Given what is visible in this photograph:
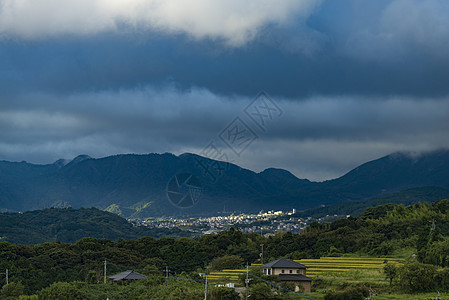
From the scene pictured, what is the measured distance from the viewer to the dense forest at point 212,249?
72188mm

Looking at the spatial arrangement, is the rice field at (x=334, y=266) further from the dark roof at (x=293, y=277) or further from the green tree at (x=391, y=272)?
the green tree at (x=391, y=272)

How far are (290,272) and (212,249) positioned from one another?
105 ft

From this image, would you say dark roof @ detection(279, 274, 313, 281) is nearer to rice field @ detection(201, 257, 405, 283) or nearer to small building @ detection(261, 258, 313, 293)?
small building @ detection(261, 258, 313, 293)

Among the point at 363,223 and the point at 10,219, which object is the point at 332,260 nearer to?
the point at 363,223

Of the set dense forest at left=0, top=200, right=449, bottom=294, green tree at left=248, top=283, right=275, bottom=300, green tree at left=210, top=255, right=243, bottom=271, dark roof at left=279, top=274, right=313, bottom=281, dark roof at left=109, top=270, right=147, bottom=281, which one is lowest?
green tree at left=248, top=283, right=275, bottom=300

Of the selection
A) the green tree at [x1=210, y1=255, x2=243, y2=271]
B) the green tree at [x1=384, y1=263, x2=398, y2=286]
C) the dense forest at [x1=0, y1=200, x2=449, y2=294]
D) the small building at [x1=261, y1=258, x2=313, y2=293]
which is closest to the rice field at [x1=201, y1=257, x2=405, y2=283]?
the small building at [x1=261, y1=258, x2=313, y2=293]

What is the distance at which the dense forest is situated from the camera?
237 ft

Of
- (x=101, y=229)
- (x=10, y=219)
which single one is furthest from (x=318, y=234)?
(x=10, y=219)

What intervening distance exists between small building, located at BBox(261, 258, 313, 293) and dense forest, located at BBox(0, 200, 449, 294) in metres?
15.7

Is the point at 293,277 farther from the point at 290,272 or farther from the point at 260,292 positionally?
the point at 260,292

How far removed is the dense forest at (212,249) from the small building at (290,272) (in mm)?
15669

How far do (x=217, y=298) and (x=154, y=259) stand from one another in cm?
3523

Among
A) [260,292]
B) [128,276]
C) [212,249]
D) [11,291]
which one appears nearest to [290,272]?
[260,292]

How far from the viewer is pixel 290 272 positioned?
5781cm
